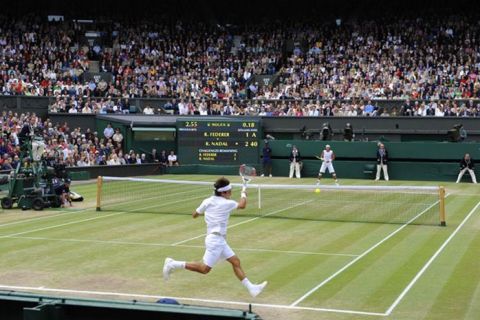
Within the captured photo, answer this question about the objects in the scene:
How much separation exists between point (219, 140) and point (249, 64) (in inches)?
426

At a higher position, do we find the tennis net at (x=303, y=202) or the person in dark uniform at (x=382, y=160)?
the person in dark uniform at (x=382, y=160)

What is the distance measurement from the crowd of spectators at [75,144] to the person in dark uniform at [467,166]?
15.6 m

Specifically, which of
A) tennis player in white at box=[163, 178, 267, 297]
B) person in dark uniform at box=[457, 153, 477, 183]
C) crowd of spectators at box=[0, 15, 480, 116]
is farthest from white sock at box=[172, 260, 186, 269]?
crowd of spectators at box=[0, 15, 480, 116]

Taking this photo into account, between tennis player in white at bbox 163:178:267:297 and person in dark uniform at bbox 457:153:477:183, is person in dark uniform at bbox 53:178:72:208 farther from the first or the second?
person in dark uniform at bbox 457:153:477:183

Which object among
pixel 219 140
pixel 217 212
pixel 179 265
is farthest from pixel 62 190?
pixel 219 140

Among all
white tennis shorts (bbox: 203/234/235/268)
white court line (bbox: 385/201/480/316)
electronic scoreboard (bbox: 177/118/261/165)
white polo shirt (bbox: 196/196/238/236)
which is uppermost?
electronic scoreboard (bbox: 177/118/261/165)

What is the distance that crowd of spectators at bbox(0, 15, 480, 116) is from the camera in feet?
151

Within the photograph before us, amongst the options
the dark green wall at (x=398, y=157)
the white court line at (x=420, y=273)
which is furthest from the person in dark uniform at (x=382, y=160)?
the white court line at (x=420, y=273)

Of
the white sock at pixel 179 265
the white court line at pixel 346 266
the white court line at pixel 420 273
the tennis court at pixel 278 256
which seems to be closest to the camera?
the white court line at pixel 420 273

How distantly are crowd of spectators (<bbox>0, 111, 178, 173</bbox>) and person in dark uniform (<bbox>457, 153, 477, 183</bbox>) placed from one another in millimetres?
15586

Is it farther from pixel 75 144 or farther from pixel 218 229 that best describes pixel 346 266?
pixel 75 144

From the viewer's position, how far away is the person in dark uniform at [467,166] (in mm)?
39000

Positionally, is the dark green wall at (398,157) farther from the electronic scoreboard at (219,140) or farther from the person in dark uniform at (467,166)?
the electronic scoreboard at (219,140)

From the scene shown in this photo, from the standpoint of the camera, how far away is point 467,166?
39125 millimetres
